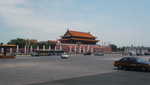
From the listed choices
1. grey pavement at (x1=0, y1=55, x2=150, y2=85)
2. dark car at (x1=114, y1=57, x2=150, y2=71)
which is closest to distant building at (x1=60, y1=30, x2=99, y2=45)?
dark car at (x1=114, y1=57, x2=150, y2=71)

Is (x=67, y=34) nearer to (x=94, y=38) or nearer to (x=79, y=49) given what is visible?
(x=79, y=49)

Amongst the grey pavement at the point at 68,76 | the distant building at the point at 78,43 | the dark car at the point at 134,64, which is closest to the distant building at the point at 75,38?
the distant building at the point at 78,43

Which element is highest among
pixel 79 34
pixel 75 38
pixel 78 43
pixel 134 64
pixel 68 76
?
pixel 79 34

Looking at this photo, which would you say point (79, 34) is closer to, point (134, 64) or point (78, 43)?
point (78, 43)

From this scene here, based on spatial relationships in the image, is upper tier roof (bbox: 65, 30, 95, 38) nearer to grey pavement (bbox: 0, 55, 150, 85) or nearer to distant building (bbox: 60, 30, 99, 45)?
distant building (bbox: 60, 30, 99, 45)

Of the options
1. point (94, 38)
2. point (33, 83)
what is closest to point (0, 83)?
point (33, 83)

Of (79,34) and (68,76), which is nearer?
(68,76)

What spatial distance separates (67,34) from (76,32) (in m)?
5.52

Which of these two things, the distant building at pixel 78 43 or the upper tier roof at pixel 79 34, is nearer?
the distant building at pixel 78 43

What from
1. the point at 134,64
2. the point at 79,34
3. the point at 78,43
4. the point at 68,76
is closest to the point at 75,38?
the point at 79,34

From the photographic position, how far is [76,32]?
371 feet

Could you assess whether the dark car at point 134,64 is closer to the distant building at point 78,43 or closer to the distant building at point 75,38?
the distant building at point 78,43

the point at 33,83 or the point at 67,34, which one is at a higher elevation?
the point at 67,34

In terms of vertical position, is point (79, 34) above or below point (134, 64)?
above
